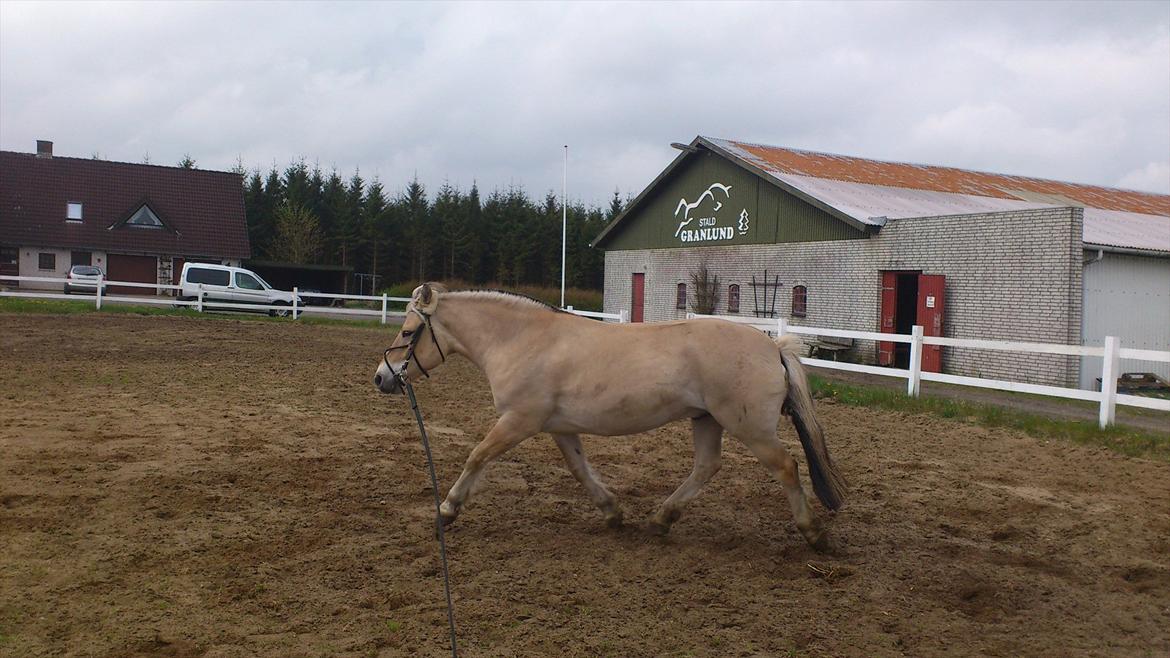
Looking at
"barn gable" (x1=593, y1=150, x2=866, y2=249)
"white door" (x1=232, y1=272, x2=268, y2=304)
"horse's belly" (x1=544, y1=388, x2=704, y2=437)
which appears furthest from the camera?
"white door" (x1=232, y1=272, x2=268, y2=304)

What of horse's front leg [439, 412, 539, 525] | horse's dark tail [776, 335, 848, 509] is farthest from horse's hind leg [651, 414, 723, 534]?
horse's front leg [439, 412, 539, 525]

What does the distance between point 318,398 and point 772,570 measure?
747cm

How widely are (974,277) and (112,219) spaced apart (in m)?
37.4

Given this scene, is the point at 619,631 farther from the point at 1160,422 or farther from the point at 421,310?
the point at 1160,422

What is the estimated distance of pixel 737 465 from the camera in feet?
26.4

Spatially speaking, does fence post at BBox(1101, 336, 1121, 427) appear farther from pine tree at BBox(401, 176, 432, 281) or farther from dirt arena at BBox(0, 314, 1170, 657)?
pine tree at BBox(401, 176, 432, 281)

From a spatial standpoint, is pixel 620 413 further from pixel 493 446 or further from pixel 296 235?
pixel 296 235

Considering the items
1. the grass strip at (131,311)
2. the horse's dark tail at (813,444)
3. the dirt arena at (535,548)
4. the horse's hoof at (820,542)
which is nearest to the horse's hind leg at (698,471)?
the dirt arena at (535,548)

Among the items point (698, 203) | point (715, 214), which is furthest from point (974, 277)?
point (698, 203)

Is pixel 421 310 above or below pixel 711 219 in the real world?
below

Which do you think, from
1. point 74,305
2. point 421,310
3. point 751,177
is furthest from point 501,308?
point 74,305

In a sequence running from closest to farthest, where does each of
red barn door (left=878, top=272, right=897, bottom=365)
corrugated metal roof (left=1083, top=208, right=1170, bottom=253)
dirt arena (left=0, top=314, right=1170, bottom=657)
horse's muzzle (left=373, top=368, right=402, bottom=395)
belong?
dirt arena (left=0, top=314, right=1170, bottom=657) → horse's muzzle (left=373, top=368, right=402, bottom=395) → corrugated metal roof (left=1083, top=208, right=1170, bottom=253) → red barn door (left=878, top=272, right=897, bottom=365)

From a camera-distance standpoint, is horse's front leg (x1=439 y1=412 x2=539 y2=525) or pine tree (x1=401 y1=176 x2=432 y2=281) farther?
pine tree (x1=401 y1=176 x2=432 y2=281)

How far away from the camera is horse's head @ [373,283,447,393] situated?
5.96m
